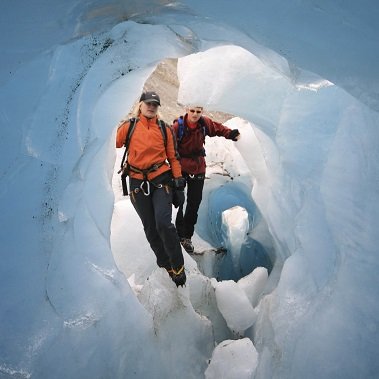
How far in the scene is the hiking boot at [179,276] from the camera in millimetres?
2633

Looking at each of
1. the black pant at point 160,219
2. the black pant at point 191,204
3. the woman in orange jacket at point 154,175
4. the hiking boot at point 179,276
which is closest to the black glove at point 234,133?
the black pant at point 191,204

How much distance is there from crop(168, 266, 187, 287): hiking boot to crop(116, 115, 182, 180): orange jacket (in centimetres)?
70

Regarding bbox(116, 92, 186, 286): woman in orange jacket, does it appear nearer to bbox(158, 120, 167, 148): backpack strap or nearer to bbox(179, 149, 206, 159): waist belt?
bbox(158, 120, 167, 148): backpack strap

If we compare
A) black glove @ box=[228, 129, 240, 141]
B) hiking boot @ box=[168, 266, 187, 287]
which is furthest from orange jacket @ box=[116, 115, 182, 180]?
black glove @ box=[228, 129, 240, 141]

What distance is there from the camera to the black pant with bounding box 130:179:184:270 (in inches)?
99.0

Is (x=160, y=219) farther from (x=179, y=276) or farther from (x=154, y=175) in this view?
(x=179, y=276)

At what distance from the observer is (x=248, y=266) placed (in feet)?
14.8

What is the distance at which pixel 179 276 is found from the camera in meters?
2.65

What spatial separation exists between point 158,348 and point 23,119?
1.62m

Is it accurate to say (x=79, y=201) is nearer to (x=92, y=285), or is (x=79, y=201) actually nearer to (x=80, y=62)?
(x=92, y=285)

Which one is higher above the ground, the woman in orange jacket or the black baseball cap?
the black baseball cap

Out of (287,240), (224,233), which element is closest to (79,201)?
(287,240)

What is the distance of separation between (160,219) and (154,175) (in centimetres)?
33

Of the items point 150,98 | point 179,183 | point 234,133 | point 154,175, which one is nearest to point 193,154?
point 234,133
